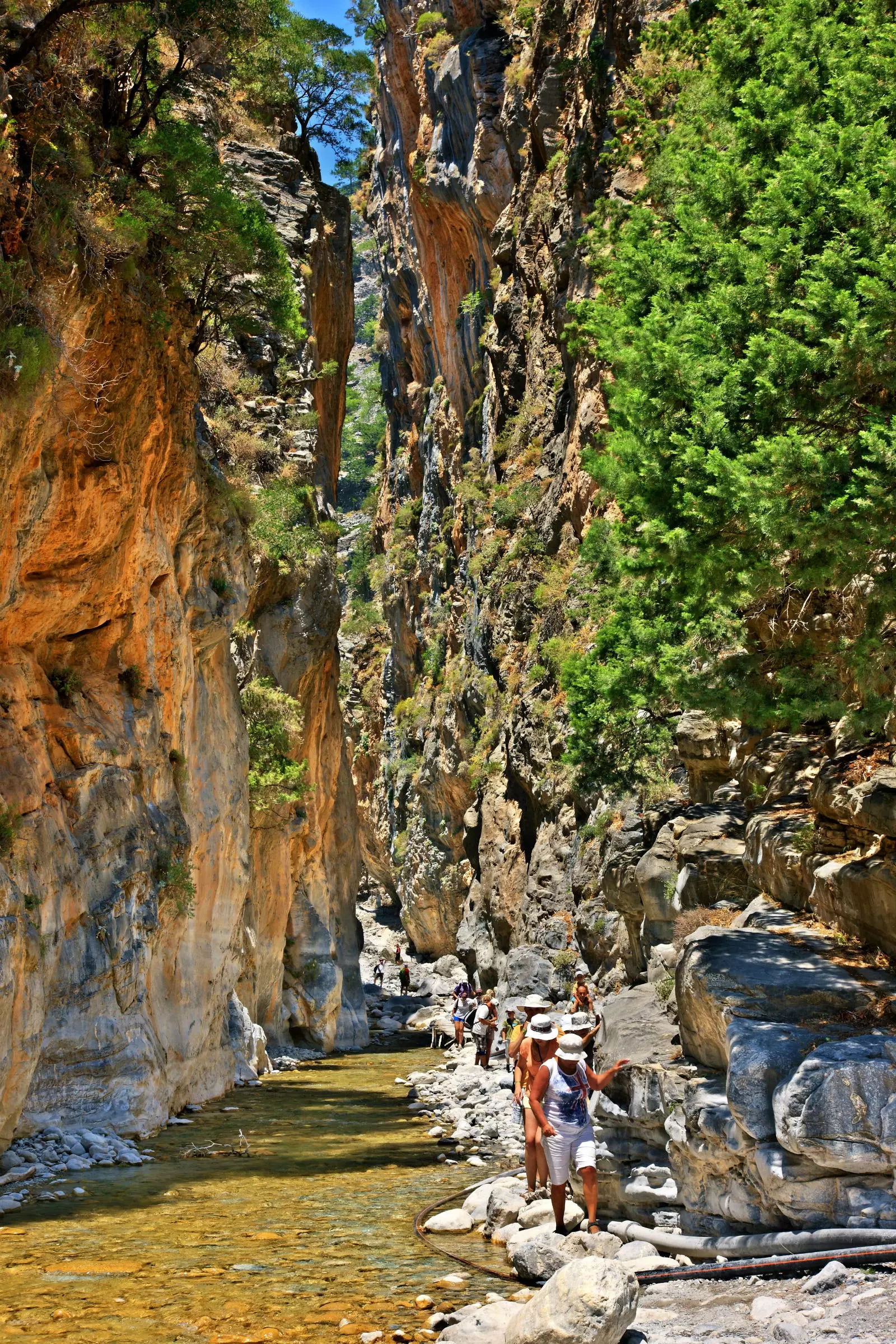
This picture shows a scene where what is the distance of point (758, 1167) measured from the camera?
23.3ft

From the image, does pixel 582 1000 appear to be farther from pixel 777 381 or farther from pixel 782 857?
pixel 777 381

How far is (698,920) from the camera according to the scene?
1235 cm

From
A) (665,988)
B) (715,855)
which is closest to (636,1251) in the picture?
(665,988)

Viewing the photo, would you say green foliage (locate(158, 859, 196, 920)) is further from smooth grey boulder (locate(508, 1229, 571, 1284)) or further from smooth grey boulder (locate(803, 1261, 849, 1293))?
smooth grey boulder (locate(803, 1261, 849, 1293))

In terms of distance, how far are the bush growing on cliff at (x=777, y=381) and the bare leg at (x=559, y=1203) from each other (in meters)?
4.20

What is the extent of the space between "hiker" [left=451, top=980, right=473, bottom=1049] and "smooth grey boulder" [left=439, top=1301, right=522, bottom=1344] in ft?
65.7

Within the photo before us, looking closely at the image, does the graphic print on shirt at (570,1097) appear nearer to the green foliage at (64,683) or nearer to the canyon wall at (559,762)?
the canyon wall at (559,762)

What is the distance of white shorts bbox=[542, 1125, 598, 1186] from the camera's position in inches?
309

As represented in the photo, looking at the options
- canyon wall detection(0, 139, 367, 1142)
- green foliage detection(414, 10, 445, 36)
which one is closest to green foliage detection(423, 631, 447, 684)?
canyon wall detection(0, 139, 367, 1142)

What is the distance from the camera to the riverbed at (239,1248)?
708 cm

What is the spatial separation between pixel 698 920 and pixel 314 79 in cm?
3227

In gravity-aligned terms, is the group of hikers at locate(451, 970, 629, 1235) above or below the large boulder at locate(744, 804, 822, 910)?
below

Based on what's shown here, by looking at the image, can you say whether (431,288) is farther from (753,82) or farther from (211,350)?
(753,82)

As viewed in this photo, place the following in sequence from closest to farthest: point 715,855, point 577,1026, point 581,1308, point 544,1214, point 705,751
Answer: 1. point 581,1308
2. point 544,1214
3. point 577,1026
4. point 715,855
5. point 705,751
